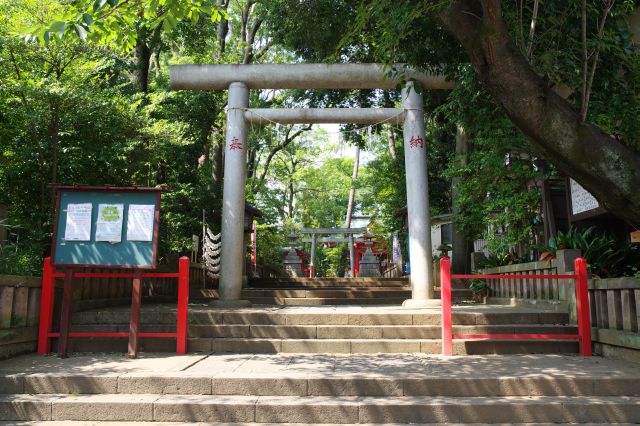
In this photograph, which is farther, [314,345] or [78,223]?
[314,345]

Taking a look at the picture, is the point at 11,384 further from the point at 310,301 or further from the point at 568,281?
the point at 568,281

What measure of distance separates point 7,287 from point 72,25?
318cm

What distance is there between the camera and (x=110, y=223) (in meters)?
5.98

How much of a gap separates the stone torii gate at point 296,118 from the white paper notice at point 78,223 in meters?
3.18

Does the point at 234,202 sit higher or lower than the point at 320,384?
higher

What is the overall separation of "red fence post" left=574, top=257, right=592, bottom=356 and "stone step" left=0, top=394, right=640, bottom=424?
1.66 meters

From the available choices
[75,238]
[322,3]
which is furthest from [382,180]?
[75,238]

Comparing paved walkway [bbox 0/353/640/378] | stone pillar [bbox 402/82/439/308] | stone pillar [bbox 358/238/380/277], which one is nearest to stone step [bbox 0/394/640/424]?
paved walkway [bbox 0/353/640/378]

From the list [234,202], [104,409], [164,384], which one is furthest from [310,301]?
[104,409]

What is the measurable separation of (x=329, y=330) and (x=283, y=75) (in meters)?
5.10

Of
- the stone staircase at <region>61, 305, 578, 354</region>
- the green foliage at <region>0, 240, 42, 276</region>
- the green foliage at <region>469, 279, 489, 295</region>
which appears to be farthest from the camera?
the green foliage at <region>469, 279, 489, 295</region>

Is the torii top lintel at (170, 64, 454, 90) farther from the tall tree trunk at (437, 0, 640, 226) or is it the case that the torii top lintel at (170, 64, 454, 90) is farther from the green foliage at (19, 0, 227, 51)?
the tall tree trunk at (437, 0, 640, 226)

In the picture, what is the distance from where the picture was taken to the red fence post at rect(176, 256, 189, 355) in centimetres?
607

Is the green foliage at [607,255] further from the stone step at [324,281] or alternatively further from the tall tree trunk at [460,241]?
the stone step at [324,281]
